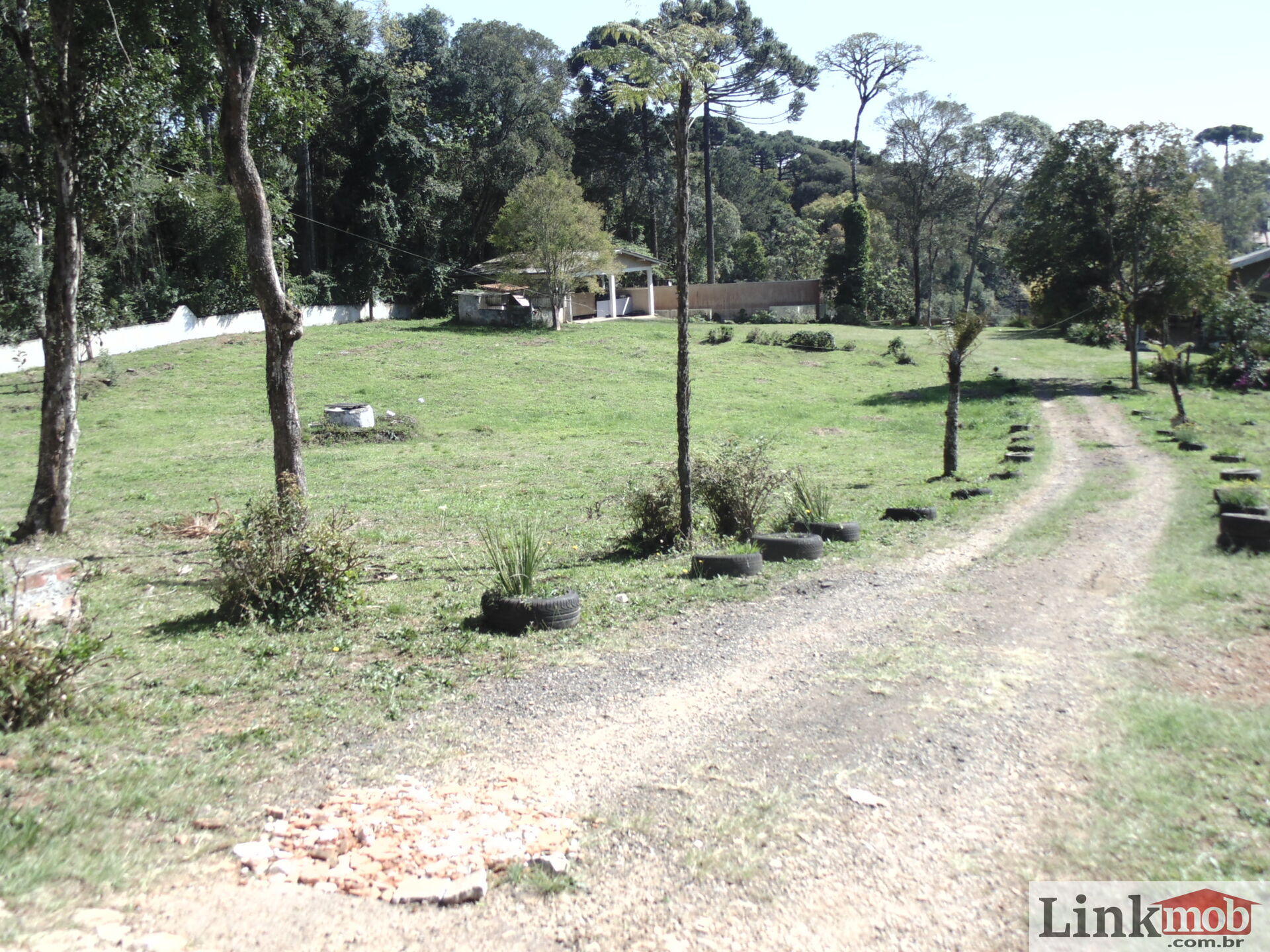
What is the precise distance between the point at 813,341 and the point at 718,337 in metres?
4.18

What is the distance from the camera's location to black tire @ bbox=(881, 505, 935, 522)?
12.9m

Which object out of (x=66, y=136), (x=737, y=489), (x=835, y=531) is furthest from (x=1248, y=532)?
(x=66, y=136)

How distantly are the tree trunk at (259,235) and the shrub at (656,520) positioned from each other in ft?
12.4

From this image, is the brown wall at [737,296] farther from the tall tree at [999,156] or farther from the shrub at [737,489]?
the shrub at [737,489]

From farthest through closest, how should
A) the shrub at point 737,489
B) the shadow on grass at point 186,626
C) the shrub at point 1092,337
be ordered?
the shrub at point 1092,337
the shrub at point 737,489
the shadow on grass at point 186,626

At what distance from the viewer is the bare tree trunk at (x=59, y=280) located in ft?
33.9

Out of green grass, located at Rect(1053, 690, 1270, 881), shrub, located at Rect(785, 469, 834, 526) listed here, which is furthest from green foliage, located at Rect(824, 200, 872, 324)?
green grass, located at Rect(1053, 690, 1270, 881)

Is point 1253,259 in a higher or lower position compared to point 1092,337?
higher

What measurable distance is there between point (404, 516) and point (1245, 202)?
95.3 meters

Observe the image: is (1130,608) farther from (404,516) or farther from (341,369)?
(341,369)

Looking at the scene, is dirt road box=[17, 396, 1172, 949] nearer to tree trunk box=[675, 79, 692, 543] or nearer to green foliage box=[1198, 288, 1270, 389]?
tree trunk box=[675, 79, 692, 543]

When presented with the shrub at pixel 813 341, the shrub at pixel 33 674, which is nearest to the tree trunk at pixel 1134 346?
the shrub at pixel 813 341

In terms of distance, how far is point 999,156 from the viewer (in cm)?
5659

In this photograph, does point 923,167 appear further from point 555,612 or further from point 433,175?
point 555,612
